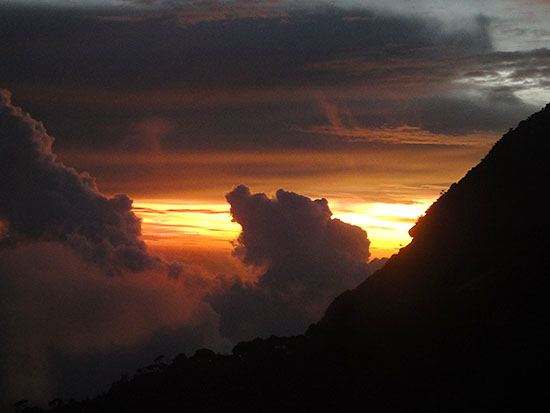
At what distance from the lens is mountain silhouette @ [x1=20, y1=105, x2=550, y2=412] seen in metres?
43.7

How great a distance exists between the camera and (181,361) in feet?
340

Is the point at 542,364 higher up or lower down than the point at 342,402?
higher up

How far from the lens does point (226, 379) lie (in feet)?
255

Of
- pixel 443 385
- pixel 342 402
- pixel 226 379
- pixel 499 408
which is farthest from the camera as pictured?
pixel 226 379

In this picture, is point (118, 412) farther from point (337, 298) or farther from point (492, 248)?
point (492, 248)

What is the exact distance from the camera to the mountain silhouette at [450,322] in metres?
43.7

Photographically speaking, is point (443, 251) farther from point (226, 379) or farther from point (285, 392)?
point (226, 379)

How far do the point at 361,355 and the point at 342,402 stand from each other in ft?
14.5

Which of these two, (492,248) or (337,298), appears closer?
(492,248)

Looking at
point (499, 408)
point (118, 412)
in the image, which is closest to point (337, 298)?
point (499, 408)

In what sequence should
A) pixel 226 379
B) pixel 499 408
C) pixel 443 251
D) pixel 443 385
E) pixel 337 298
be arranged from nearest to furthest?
pixel 499 408
pixel 443 385
pixel 443 251
pixel 337 298
pixel 226 379

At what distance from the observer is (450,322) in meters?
49.3

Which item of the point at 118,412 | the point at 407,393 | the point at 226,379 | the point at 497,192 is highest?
the point at 497,192

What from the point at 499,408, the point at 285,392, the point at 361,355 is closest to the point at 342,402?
the point at 361,355
